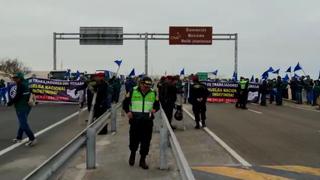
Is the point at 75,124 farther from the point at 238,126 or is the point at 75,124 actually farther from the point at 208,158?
the point at 208,158

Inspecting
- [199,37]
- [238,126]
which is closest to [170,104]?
[238,126]

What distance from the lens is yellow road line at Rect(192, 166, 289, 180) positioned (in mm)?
9578

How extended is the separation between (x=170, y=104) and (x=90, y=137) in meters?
8.34

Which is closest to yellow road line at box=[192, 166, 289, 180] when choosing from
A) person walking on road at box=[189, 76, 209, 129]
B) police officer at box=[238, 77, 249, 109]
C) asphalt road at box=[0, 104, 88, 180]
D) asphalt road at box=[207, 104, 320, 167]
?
asphalt road at box=[207, 104, 320, 167]

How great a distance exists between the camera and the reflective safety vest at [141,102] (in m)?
10.3

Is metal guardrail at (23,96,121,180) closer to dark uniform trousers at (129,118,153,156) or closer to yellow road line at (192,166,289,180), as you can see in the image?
dark uniform trousers at (129,118,153,156)

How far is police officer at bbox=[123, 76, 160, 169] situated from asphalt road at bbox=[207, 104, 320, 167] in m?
2.28

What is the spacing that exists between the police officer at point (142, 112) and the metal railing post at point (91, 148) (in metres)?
0.84

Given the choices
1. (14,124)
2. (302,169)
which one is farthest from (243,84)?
(302,169)

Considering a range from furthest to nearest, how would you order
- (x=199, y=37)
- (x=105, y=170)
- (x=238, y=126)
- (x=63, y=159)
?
(x=199, y=37)
(x=238, y=126)
(x=105, y=170)
(x=63, y=159)

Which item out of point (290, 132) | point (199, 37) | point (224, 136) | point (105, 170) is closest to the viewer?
point (105, 170)

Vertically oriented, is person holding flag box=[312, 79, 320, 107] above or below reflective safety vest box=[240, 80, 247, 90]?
below

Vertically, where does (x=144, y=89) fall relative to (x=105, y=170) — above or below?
above

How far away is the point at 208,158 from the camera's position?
11852mm
